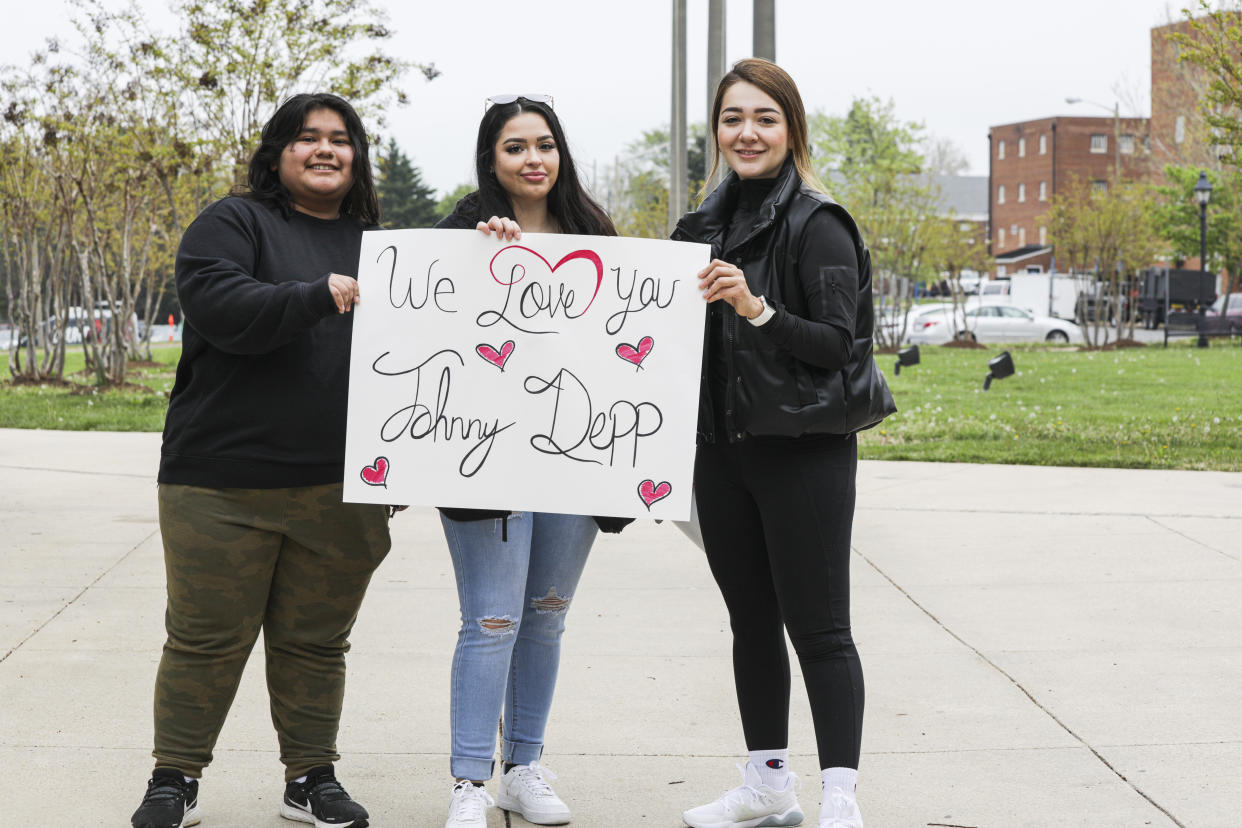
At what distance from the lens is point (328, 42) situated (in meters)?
15.5

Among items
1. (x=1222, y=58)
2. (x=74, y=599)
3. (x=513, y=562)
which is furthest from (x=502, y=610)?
(x=1222, y=58)

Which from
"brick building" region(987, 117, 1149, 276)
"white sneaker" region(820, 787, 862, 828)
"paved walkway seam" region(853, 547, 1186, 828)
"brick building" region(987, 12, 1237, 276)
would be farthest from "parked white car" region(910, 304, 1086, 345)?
"brick building" region(987, 117, 1149, 276)

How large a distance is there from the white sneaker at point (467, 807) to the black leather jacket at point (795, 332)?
3.55 feet

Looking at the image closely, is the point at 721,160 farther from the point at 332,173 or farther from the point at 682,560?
the point at 682,560

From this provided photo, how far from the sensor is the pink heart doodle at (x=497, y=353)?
3359 mm

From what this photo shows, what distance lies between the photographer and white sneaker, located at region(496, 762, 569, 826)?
3.51m

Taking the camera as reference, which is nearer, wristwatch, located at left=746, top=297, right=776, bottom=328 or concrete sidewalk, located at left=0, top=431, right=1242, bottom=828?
wristwatch, located at left=746, top=297, right=776, bottom=328

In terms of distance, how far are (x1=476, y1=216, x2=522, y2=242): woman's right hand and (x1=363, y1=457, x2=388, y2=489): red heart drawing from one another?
0.61m

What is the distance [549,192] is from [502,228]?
0.76ft

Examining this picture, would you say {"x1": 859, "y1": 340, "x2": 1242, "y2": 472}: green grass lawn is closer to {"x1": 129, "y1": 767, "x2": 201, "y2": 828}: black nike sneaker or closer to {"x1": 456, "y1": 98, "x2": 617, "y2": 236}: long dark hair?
{"x1": 456, "y1": 98, "x2": 617, "y2": 236}: long dark hair

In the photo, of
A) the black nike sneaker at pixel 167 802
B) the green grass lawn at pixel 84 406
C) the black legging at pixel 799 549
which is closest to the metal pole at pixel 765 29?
the black legging at pixel 799 549

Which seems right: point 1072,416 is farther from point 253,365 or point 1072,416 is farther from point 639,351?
point 253,365

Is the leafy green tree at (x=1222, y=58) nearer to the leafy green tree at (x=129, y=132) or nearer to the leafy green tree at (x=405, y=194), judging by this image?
the leafy green tree at (x=129, y=132)

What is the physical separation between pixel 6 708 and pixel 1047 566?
15.5ft
